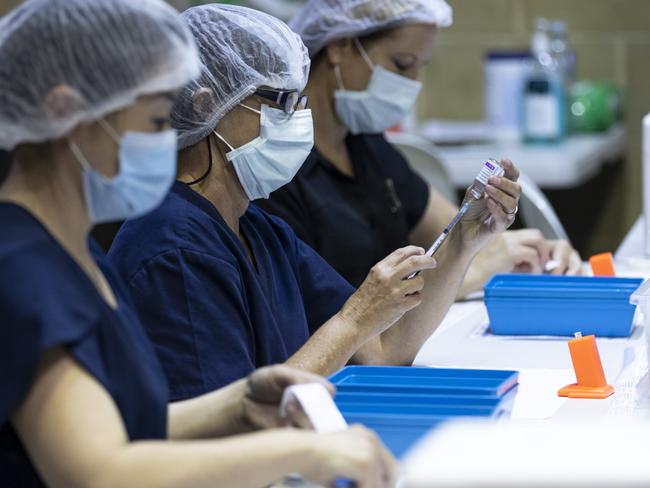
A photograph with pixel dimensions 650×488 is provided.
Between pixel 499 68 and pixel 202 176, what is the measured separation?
247cm

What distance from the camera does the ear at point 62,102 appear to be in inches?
44.6

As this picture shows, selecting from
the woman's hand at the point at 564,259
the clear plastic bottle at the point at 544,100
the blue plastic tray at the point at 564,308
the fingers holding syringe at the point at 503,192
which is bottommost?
the clear plastic bottle at the point at 544,100

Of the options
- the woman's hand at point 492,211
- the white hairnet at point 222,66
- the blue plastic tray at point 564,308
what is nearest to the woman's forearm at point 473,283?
the blue plastic tray at point 564,308

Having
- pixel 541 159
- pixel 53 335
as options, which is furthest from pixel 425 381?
pixel 541 159

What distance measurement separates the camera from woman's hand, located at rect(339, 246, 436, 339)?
1.63 metres

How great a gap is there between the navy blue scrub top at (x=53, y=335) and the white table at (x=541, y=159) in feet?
7.54

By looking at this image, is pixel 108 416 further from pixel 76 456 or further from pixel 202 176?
pixel 202 176

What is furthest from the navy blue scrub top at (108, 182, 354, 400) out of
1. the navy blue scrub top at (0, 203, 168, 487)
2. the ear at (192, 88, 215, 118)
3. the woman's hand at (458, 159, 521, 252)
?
the woman's hand at (458, 159, 521, 252)

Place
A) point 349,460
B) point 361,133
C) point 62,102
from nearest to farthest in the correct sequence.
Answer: point 349,460 → point 62,102 → point 361,133

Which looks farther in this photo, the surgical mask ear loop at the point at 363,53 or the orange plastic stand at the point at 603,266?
the surgical mask ear loop at the point at 363,53

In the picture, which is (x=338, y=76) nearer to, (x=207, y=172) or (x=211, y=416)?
(x=207, y=172)

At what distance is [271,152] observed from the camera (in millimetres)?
1680

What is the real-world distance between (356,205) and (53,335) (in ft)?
4.33

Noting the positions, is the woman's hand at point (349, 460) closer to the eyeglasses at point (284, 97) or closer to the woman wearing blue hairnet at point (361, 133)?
the eyeglasses at point (284, 97)
